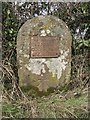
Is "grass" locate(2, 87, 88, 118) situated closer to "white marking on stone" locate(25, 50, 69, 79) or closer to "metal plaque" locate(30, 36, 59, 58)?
"white marking on stone" locate(25, 50, 69, 79)

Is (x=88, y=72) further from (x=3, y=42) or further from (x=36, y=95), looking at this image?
(x=3, y=42)

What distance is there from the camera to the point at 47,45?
13.1 feet

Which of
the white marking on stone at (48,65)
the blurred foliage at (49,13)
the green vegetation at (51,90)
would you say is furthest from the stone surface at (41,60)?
the blurred foliage at (49,13)

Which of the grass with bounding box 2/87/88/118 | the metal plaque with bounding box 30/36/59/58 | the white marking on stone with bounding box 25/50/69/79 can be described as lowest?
the grass with bounding box 2/87/88/118

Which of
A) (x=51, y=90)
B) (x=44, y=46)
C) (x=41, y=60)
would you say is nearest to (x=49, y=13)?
(x=44, y=46)

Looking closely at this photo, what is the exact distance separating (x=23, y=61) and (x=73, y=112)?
42.3 inches

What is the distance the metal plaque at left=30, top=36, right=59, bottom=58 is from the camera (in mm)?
3975

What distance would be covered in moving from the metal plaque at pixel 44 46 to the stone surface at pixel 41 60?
0.14 feet

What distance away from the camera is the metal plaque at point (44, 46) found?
397 centimetres

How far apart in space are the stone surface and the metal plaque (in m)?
0.04

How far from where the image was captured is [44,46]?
3990mm

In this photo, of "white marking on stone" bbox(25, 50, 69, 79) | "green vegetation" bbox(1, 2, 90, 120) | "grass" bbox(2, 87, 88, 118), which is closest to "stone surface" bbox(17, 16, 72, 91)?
"white marking on stone" bbox(25, 50, 69, 79)

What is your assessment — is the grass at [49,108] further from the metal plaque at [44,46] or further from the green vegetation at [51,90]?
the metal plaque at [44,46]

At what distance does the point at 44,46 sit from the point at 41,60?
0.20m
